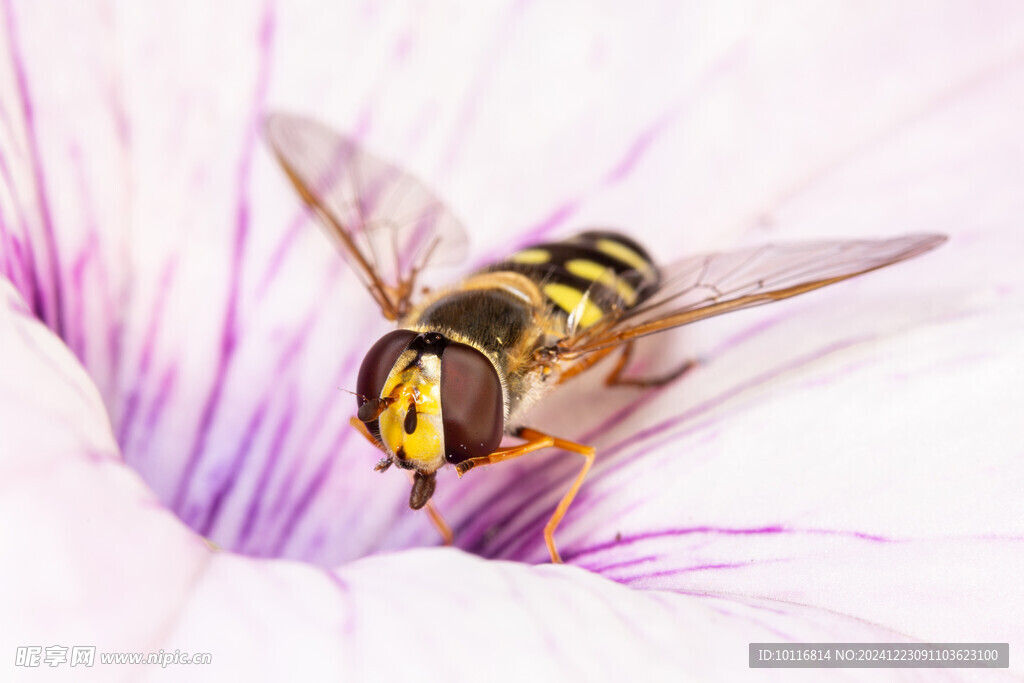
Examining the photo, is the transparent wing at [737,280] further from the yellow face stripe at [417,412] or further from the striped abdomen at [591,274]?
the yellow face stripe at [417,412]

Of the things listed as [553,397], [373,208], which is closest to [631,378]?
[553,397]

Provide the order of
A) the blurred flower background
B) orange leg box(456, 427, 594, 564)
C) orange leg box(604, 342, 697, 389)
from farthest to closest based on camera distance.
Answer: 1. orange leg box(604, 342, 697, 389)
2. orange leg box(456, 427, 594, 564)
3. the blurred flower background

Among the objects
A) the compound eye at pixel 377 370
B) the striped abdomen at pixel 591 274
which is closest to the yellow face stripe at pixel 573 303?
the striped abdomen at pixel 591 274

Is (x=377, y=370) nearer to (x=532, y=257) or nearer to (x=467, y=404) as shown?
(x=467, y=404)

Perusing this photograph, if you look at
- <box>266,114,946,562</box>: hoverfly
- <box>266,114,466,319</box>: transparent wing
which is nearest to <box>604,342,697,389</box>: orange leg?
<box>266,114,946,562</box>: hoverfly

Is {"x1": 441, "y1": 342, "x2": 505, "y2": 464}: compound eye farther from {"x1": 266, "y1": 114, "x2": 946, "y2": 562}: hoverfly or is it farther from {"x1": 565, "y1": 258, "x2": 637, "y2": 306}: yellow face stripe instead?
{"x1": 565, "y1": 258, "x2": 637, "y2": 306}: yellow face stripe

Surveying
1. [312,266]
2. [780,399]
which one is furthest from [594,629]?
[312,266]
